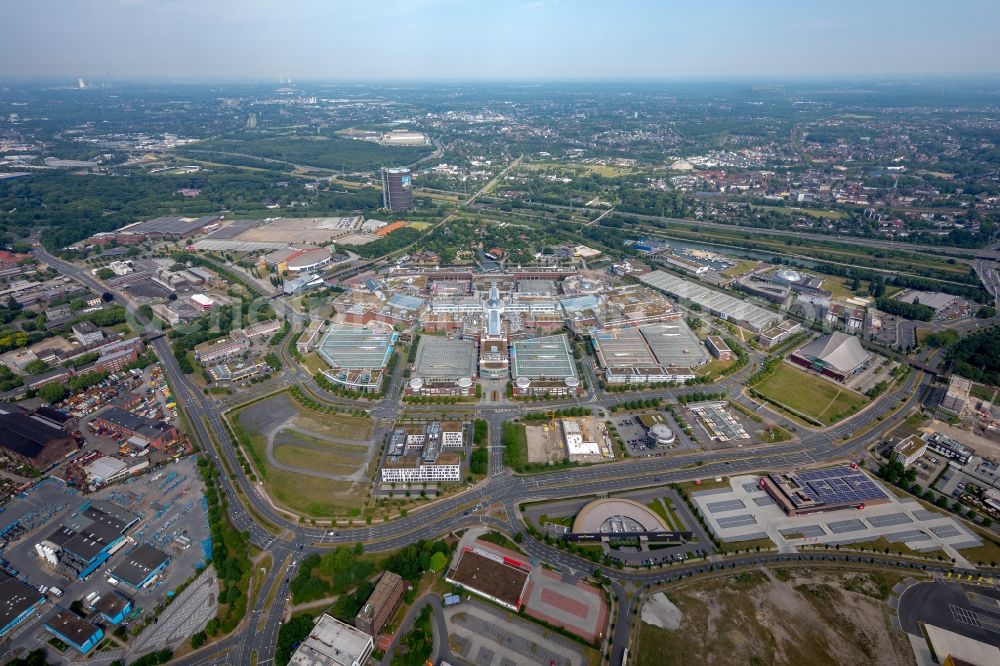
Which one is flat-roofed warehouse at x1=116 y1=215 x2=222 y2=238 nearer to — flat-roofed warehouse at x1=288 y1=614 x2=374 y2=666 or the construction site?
the construction site

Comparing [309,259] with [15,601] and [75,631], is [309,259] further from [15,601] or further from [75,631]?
[75,631]

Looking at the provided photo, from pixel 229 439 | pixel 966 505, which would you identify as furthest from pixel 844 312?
pixel 229 439

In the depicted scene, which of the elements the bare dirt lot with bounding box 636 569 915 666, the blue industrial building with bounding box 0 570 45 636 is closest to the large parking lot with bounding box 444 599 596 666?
the bare dirt lot with bounding box 636 569 915 666

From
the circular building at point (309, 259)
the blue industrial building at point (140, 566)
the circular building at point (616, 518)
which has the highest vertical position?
the circular building at point (309, 259)

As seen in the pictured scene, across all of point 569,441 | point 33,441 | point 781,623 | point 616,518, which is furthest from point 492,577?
point 33,441

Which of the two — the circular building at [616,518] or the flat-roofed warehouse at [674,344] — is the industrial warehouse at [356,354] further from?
the flat-roofed warehouse at [674,344]

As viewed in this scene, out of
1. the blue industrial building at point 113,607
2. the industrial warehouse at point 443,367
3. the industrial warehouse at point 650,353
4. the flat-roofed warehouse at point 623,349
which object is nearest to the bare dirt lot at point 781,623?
the industrial warehouse at point 650,353
